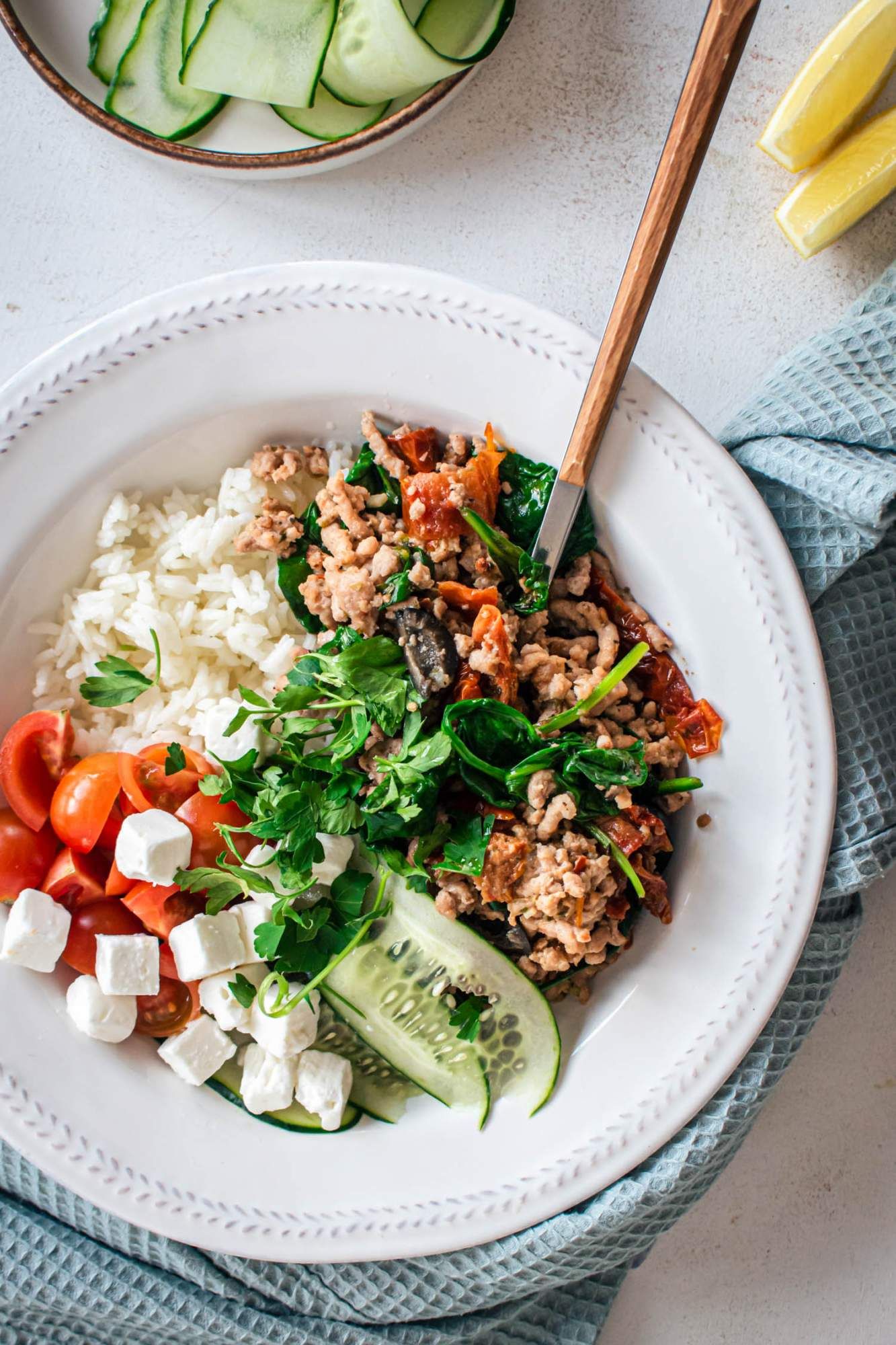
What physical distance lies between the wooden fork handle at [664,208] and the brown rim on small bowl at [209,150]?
77 centimetres

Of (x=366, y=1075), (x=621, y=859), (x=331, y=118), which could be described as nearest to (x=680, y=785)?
(x=621, y=859)

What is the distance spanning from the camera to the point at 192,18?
237cm

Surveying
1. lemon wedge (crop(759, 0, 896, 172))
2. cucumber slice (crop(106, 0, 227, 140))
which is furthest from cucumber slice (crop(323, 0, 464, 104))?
lemon wedge (crop(759, 0, 896, 172))

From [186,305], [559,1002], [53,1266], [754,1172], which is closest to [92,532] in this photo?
[186,305]

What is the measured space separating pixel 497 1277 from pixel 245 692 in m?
1.51

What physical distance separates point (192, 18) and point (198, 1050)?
2391mm

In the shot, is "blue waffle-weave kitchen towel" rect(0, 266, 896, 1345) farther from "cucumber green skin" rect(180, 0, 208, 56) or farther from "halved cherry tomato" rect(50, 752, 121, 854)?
"cucumber green skin" rect(180, 0, 208, 56)

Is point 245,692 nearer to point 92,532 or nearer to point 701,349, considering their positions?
point 92,532

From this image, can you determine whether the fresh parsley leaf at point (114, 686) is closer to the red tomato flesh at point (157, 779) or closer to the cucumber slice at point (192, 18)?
the red tomato flesh at point (157, 779)

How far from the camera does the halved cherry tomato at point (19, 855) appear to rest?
7.64 ft

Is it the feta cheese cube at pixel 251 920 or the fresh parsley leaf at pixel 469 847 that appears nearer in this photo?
the fresh parsley leaf at pixel 469 847

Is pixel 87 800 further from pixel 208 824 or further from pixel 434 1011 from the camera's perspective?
pixel 434 1011

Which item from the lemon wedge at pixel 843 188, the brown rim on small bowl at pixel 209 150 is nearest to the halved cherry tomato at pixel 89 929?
the brown rim on small bowl at pixel 209 150

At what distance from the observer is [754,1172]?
2721mm
